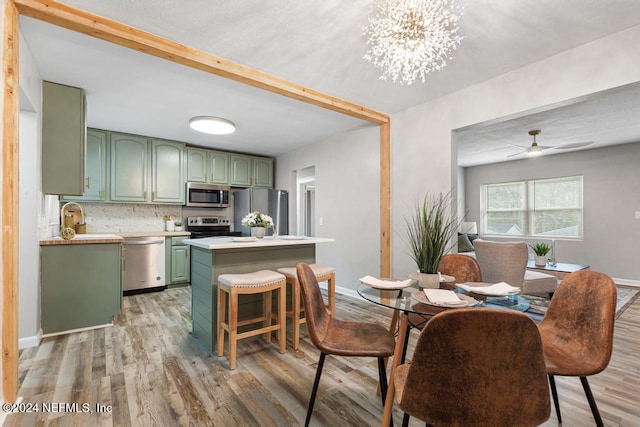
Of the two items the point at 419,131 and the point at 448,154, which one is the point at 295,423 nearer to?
the point at 448,154

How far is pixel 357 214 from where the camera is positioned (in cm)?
434

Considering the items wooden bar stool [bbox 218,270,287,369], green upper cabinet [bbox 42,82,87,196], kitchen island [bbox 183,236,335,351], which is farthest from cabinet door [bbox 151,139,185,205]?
wooden bar stool [bbox 218,270,287,369]

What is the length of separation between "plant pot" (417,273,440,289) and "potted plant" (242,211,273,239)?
1632 millimetres

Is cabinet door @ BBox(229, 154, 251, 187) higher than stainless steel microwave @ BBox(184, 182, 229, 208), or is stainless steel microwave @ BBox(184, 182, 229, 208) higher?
cabinet door @ BBox(229, 154, 251, 187)

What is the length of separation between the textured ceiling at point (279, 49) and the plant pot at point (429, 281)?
1.67 m

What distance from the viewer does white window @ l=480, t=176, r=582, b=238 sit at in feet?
19.3

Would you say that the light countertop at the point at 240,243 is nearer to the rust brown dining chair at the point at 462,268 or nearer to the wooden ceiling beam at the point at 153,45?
the rust brown dining chair at the point at 462,268

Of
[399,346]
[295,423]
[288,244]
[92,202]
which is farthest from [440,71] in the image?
[92,202]

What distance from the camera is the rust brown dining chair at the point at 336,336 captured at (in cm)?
145

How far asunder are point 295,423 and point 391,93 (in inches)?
118

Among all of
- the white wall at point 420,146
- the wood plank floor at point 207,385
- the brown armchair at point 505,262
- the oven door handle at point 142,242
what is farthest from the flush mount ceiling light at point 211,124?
the brown armchair at point 505,262

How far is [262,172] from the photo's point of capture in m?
5.95

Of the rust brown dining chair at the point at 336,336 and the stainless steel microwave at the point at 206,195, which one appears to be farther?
the stainless steel microwave at the point at 206,195

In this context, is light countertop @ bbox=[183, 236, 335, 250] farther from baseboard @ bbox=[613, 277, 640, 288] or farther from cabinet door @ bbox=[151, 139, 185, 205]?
baseboard @ bbox=[613, 277, 640, 288]
